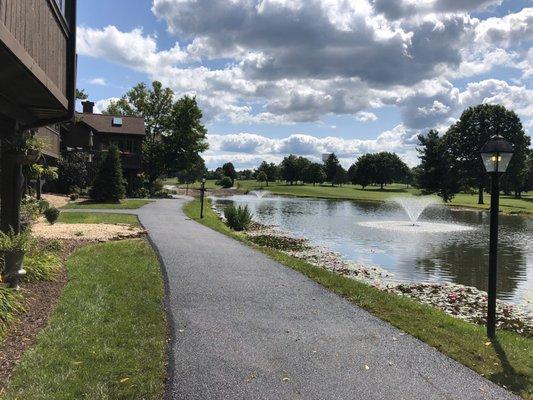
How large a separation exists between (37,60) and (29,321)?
3465mm

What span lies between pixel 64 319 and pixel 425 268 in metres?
11.7

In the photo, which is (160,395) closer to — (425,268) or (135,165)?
(425,268)

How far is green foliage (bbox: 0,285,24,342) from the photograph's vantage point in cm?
559

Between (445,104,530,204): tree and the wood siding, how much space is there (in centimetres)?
5375

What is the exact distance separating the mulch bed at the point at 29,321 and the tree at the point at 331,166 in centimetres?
12284

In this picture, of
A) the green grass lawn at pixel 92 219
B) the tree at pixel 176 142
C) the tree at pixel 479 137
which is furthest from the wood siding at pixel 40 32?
the tree at pixel 479 137

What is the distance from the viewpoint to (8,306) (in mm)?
5992

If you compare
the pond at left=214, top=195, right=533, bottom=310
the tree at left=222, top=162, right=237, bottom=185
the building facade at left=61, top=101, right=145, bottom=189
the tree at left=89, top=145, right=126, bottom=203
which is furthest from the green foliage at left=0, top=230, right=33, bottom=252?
the tree at left=222, top=162, right=237, bottom=185

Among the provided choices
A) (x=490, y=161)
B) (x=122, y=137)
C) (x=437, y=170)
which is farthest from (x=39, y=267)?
(x=437, y=170)

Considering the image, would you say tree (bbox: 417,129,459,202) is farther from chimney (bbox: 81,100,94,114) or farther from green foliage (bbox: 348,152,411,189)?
green foliage (bbox: 348,152,411,189)

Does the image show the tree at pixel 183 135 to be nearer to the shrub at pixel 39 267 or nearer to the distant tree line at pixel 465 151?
the distant tree line at pixel 465 151

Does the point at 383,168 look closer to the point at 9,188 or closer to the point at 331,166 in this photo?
the point at 331,166

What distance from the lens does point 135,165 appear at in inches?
1762

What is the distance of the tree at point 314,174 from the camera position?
122125 mm
